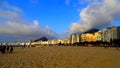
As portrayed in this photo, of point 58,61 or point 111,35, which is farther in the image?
point 111,35

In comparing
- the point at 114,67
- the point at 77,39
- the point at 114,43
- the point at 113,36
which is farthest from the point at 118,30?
the point at 114,67

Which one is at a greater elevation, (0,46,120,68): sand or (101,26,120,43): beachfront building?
(101,26,120,43): beachfront building

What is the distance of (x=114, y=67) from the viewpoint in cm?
A: 1448

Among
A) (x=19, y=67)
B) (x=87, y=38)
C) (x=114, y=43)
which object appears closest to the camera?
(x=19, y=67)

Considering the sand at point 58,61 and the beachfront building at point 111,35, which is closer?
the sand at point 58,61

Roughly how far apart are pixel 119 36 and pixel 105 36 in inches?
708

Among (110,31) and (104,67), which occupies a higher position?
(110,31)

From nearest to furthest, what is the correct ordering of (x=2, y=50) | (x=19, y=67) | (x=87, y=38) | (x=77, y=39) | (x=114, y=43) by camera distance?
1. (x=19, y=67)
2. (x=2, y=50)
3. (x=114, y=43)
4. (x=87, y=38)
5. (x=77, y=39)

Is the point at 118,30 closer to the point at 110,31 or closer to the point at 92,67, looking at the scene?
the point at 110,31

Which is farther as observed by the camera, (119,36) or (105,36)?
(105,36)

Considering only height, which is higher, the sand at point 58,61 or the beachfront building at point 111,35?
the beachfront building at point 111,35

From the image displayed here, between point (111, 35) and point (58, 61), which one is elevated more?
point (111, 35)

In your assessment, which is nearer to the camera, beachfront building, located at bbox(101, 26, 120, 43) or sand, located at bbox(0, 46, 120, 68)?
sand, located at bbox(0, 46, 120, 68)

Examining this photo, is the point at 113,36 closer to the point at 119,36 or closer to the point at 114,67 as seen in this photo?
the point at 119,36
